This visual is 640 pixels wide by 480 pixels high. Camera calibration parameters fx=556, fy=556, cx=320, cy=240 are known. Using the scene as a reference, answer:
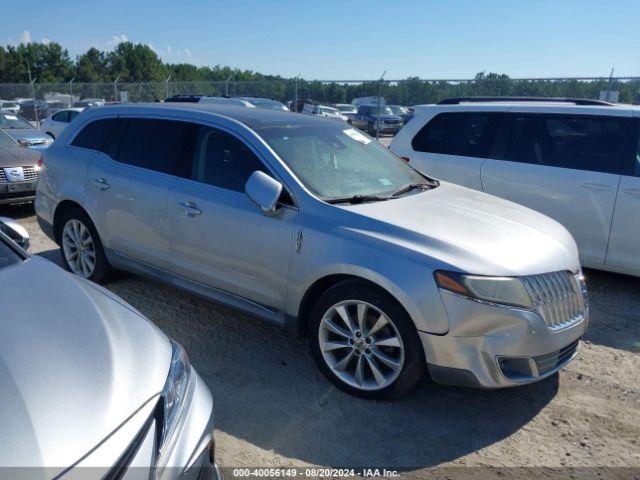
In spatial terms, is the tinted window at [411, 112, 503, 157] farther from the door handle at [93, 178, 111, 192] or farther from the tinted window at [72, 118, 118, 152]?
the door handle at [93, 178, 111, 192]

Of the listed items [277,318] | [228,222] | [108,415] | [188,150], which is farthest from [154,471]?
[188,150]

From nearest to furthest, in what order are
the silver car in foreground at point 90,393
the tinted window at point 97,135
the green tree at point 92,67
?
the silver car in foreground at point 90,393 < the tinted window at point 97,135 < the green tree at point 92,67

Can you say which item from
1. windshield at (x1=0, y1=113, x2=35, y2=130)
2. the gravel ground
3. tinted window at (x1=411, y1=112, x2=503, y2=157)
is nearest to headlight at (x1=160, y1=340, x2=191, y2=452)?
the gravel ground

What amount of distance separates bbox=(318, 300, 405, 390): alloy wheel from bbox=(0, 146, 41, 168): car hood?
21.8 feet

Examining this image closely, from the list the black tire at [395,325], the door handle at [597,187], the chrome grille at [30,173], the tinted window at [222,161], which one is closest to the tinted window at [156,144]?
the tinted window at [222,161]

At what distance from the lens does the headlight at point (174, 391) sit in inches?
77.5

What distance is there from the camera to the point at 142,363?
2143 millimetres

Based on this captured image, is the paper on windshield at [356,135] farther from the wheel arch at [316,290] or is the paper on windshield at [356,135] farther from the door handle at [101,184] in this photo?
the door handle at [101,184]

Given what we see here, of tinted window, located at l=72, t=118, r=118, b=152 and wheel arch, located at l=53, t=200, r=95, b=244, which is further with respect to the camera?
wheel arch, located at l=53, t=200, r=95, b=244

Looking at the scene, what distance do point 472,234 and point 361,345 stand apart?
0.94 metres

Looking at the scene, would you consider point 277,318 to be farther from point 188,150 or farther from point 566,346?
point 566,346

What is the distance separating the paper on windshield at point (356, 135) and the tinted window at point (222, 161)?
39.6 inches

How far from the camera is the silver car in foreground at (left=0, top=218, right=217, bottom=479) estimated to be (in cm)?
165

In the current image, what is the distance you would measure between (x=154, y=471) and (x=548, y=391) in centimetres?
268
